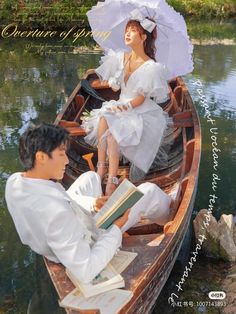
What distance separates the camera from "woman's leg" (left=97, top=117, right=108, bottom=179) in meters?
3.39

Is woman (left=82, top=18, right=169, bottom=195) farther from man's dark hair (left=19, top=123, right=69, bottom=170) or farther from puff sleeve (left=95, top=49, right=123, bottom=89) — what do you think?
man's dark hair (left=19, top=123, right=69, bottom=170)

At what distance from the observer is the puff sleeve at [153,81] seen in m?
3.44

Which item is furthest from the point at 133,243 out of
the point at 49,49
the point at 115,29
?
the point at 49,49

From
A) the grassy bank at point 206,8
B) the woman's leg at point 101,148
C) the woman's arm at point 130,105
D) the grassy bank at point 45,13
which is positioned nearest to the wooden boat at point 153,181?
the woman's leg at point 101,148

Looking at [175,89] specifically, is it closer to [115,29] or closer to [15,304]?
[115,29]

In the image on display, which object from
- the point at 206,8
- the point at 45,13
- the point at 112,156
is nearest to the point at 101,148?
the point at 112,156

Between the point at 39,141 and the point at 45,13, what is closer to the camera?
the point at 39,141

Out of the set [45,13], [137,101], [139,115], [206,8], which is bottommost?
[206,8]

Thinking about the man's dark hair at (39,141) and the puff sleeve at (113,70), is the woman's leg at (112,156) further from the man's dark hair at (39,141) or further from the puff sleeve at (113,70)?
the man's dark hair at (39,141)

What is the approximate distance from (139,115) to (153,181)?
0.51 m

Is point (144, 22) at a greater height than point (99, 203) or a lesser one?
greater

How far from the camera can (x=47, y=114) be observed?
6.81 meters

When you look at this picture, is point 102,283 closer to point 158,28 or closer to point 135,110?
point 135,110

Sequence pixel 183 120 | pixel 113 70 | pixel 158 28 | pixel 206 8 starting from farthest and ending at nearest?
pixel 206 8, pixel 183 120, pixel 158 28, pixel 113 70
